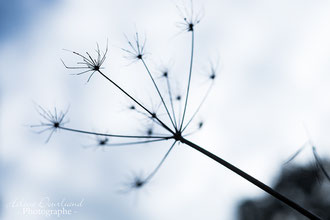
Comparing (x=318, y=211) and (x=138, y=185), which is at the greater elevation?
(x=318, y=211)

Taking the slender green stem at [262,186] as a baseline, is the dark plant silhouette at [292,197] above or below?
above

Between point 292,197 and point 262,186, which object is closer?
point 262,186

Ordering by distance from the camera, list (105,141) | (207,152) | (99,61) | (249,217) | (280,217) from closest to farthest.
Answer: (207,152) < (99,61) < (105,141) < (280,217) < (249,217)

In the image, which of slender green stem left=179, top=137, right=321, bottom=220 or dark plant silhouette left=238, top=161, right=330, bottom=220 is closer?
slender green stem left=179, top=137, right=321, bottom=220

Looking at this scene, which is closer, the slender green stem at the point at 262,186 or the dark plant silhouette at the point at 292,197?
the slender green stem at the point at 262,186

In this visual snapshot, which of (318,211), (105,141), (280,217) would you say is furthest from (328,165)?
(105,141)

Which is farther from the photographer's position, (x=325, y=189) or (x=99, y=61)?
(x=325, y=189)

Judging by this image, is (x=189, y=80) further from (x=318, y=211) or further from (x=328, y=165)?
(x=318, y=211)

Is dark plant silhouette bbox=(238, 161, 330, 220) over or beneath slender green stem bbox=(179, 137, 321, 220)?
over

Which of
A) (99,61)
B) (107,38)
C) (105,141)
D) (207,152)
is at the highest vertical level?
(107,38)

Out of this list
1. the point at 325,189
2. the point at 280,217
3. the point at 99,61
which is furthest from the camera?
the point at 280,217

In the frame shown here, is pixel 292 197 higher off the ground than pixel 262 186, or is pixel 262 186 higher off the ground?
pixel 292 197
